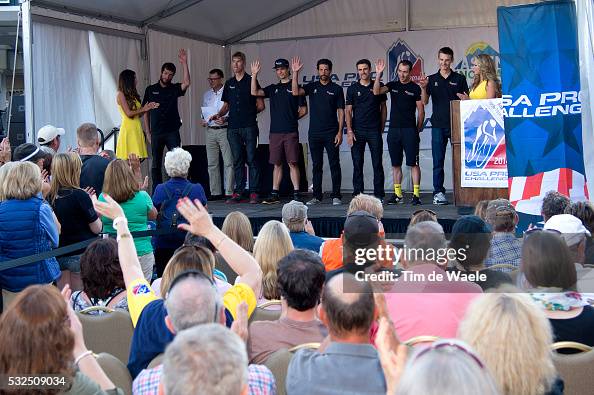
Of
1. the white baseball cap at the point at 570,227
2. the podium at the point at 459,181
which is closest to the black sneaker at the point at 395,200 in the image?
the podium at the point at 459,181

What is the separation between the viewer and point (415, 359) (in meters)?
1.54

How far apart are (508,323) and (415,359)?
0.52 metres

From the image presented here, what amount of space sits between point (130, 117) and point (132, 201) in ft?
12.1

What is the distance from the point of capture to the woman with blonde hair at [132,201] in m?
5.14

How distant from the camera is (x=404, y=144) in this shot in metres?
8.60

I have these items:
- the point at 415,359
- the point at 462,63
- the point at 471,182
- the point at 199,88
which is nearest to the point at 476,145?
the point at 471,182

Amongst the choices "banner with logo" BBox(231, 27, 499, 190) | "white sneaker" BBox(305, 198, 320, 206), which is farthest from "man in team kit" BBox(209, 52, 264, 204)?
"banner with logo" BBox(231, 27, 499, 190)

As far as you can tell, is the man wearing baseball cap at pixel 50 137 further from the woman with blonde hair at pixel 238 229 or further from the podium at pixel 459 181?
the podium at pixel 459 181

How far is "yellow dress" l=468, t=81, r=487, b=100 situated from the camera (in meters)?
7.67

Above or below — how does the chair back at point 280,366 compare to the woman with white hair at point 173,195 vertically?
below

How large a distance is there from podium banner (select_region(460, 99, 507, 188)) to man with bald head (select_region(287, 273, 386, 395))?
5.38 m

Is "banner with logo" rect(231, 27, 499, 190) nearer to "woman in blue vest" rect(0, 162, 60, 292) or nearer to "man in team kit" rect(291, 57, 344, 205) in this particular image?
"man in team kit" rect(291, 57, 344, 205)

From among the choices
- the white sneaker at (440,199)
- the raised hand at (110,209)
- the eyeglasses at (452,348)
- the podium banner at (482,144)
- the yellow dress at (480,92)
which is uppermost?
the yellow dress at (480,92)

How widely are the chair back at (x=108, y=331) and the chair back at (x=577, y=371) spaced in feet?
5.35
